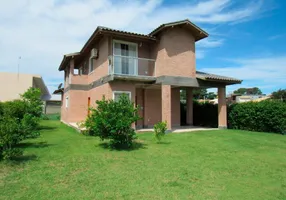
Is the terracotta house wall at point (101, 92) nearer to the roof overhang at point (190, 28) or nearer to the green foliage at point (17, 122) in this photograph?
the green foliage at point (17, 122)

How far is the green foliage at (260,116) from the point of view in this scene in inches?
559

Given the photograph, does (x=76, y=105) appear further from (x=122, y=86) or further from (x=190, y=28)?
(x=190, y=28)

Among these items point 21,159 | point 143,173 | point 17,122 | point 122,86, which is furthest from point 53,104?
point 143,173

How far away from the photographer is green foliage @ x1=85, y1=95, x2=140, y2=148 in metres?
→ 8.36

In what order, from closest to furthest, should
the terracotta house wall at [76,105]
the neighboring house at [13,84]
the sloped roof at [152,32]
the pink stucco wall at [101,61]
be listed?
1. the sloped roof at [152,32]
2. the pink stucco wall at [101,61]
3. the terracotta house wall at [76,105]
4. the neighboring house at [13,84]

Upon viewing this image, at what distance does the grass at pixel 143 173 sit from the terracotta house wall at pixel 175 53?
6.50m

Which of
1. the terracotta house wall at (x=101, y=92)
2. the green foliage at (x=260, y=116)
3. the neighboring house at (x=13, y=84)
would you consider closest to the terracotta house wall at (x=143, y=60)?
the terracotta house wall at (x=101, y=92)

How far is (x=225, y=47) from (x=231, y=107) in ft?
22.8

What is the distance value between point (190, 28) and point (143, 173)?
11738 mm

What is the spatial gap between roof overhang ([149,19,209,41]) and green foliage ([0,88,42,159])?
850cm

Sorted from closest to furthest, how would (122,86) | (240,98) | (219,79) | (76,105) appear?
(122,86) < (219,79) < (76,105) < (240,98)

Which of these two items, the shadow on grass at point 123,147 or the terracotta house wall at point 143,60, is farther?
the terracotta house wall at point 143,60

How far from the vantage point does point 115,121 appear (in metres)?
8.40

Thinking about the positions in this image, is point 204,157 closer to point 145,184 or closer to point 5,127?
point 145,184
